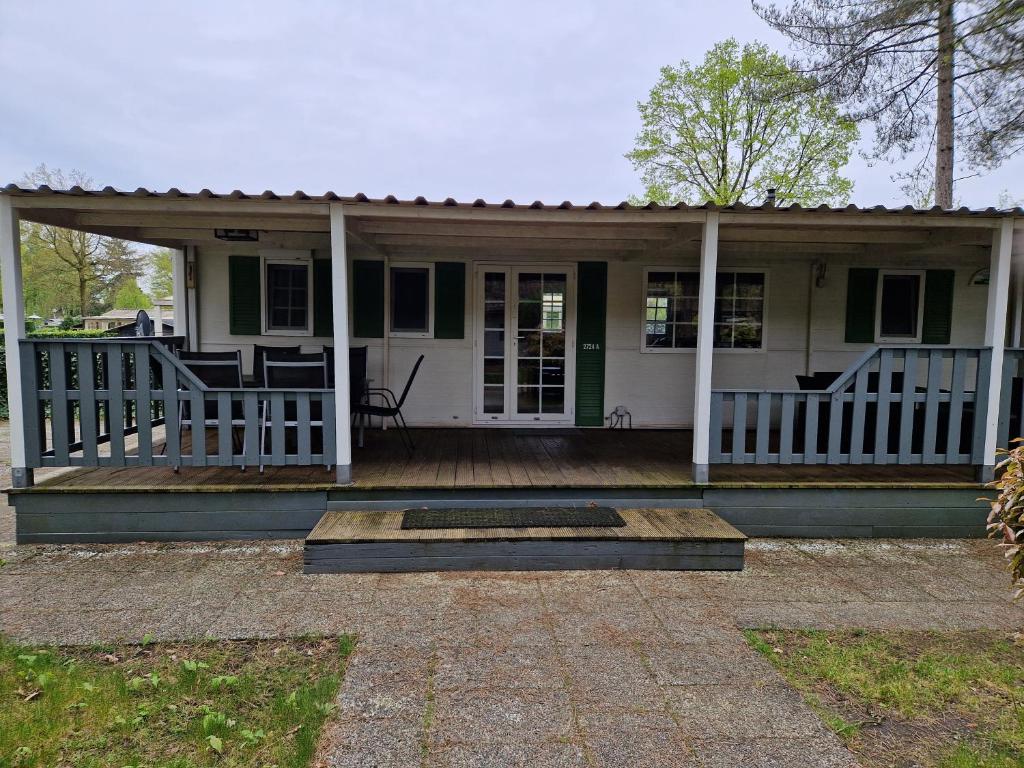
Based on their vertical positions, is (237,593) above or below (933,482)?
below

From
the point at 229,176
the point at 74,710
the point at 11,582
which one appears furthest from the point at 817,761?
the point at 229,176

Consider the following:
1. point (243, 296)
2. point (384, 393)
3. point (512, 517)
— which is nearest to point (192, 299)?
point (243, 296)

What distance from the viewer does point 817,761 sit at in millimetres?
2107

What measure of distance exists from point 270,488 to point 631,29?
69.9ft

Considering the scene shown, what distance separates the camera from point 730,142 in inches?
704

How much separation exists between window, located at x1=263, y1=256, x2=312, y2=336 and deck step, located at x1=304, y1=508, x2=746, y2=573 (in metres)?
2.91

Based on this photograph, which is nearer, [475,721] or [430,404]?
[475,721]

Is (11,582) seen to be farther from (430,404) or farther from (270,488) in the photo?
(430,404)

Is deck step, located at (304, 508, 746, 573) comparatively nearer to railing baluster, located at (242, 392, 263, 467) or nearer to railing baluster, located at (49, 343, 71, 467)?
railing baluster, located at (242, 392, 263, 467)

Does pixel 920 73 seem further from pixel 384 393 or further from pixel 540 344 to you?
pixel 384 393

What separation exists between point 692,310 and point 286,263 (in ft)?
13.2

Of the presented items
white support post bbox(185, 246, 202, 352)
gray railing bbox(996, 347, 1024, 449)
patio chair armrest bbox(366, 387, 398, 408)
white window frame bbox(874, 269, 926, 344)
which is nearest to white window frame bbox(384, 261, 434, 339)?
patio chair armrest bbox(366, 387, 398, 408)

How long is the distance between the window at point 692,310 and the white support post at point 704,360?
7.14 feet

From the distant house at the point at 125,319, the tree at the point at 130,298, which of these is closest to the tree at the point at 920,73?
the distant house at the point at 125,319
